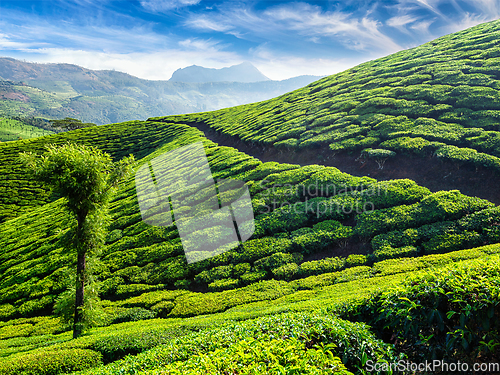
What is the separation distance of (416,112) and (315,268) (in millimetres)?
20896

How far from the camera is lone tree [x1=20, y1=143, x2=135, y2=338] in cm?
1038

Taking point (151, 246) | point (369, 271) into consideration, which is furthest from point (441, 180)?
point (151, 246)

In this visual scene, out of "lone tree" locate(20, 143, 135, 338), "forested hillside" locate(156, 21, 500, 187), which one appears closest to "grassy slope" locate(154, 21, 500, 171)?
"forested hillside" locate(156, 21, 500, 187)

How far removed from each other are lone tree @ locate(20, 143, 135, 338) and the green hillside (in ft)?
3.02

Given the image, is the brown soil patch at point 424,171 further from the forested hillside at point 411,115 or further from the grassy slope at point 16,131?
the grassy slope at point 16,131

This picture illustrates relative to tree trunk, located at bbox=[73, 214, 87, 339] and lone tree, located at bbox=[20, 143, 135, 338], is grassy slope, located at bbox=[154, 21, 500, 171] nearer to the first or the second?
lone tree, located at bbox=[20, 143, 135, 338]

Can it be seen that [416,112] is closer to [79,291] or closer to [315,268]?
[315,268]

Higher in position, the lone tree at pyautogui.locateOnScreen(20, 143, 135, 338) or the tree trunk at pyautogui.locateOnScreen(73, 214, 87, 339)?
the lone tree at pyautogui.locateOnScreen(20, 143, 135, 338)

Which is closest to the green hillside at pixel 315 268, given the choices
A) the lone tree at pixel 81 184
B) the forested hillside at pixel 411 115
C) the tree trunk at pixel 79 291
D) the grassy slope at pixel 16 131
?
the forested hillside at pixel 411 115

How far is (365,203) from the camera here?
1627cm

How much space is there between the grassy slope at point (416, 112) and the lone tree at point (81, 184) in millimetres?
20185

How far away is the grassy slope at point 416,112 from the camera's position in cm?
1934

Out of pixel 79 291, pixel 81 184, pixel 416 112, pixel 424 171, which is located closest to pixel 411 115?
pixel 416 112

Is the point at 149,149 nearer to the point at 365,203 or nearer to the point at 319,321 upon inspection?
the point at 365,203
